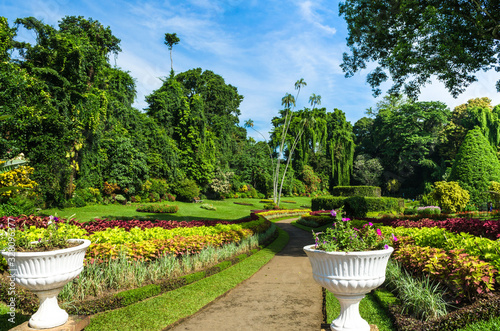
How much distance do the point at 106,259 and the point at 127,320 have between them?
5.60ft

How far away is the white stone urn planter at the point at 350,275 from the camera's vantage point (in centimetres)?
282

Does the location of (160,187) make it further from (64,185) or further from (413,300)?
(413,300)

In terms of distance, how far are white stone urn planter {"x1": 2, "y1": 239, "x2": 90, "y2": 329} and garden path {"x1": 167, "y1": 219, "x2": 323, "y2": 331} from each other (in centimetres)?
161

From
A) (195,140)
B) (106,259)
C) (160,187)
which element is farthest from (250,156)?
(106,259)

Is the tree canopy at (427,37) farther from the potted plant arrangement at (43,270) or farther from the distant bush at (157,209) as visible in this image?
the distant bush at (157,209)

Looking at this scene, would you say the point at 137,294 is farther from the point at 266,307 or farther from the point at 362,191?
the point at 362,191

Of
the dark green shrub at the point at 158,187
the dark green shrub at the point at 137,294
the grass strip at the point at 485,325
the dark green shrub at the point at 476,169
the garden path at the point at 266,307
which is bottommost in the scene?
the garden path at the point at 266,307

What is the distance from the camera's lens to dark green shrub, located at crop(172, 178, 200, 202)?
27.4 meters

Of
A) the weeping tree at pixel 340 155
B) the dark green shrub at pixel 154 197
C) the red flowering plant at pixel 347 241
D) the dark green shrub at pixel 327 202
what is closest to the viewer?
the red flowering plant at pixel 347 241

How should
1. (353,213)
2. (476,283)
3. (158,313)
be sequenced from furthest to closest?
(353,213) → (158,313) → (476,283)

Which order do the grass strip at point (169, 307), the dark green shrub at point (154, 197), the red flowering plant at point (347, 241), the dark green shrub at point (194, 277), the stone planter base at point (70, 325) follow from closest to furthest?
the red flowering plant at point (347, 241) → the stone planter base at point (70, 325) → the grass strip at point (169, 307) → the dark green shrub at point (194, 277) → the dark green shrub at point (154, 197)

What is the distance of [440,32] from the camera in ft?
31.2

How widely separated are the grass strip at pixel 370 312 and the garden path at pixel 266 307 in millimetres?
168

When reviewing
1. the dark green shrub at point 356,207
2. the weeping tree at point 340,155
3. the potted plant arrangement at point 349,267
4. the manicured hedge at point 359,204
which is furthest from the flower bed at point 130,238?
the weeping tree at point 340,155
